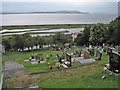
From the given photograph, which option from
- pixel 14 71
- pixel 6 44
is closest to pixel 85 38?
pixel 6 44

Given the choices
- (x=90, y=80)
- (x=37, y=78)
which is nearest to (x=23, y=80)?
(x=37, y=78)

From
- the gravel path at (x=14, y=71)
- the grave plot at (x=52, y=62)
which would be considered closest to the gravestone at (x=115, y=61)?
the grave plot at (x=52, y=62)

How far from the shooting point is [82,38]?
40.3 m

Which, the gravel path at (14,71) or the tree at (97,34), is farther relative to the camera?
the tree at (97,34)

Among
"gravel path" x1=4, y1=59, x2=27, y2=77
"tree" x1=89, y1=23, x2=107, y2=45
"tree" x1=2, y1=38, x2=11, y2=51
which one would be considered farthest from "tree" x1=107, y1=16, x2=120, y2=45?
"tree" x1=2, y1=38, x2=11, y2=51

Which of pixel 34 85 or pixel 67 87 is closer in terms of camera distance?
pixel 67 87

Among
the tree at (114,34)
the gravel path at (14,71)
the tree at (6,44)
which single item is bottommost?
the gravel path at (14,71)

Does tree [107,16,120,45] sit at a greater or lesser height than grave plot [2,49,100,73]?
greater

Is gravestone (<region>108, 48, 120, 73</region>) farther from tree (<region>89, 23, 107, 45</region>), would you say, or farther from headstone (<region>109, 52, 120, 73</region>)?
tree (<region>89, 23, 107, 45</region>)

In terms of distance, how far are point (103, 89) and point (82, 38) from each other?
32.1 metres

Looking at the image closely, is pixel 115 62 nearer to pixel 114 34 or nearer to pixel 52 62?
pixel 52 62

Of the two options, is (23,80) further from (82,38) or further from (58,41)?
(82,38)

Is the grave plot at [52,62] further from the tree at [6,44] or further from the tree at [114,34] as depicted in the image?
the tree at [6,44]

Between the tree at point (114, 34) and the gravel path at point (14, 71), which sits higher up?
the tree at point (114, 34)
